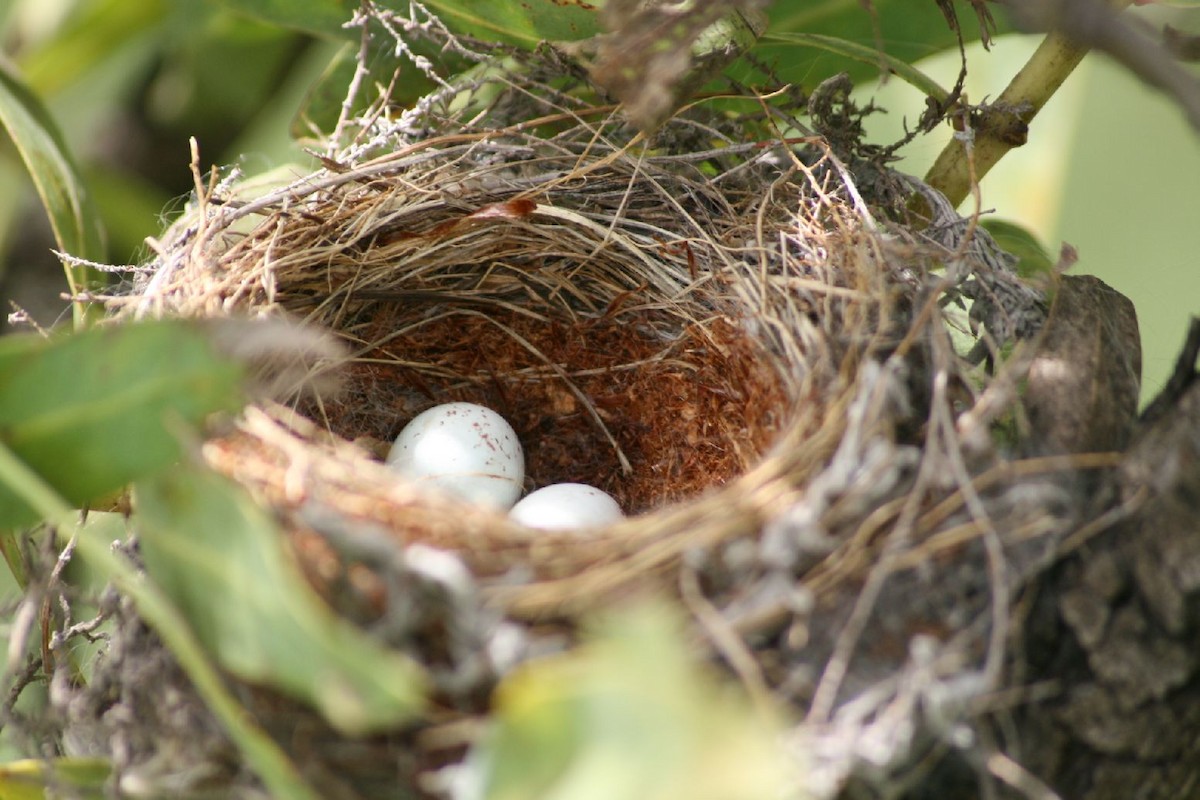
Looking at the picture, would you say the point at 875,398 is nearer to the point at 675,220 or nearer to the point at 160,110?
the point at 675,220

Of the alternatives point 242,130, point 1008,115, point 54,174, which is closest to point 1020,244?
point 1008,115

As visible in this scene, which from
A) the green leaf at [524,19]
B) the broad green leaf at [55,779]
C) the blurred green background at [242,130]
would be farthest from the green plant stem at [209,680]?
Result: the blurred green background at [242,130]

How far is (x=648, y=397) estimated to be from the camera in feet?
4.63

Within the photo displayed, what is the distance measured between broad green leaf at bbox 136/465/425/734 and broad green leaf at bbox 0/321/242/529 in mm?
37

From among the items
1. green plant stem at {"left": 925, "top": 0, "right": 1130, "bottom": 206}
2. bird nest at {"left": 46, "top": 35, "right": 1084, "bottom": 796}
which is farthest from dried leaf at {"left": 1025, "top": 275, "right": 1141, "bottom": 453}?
green plant stem at {"left": 925, "top": 0, "right": 1130, "bottom": 206}

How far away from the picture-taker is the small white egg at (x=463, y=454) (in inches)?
49.7

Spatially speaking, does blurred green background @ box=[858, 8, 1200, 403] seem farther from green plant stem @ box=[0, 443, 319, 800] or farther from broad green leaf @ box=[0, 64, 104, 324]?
green plant stem @ box=[0, 443, 319, 800]

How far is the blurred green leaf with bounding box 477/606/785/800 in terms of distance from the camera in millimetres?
529

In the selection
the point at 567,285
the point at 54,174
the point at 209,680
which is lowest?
the point at 54,174

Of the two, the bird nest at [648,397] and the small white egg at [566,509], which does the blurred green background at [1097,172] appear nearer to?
the bird nest at [648,397]

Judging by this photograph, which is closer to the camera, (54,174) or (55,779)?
(55,779)

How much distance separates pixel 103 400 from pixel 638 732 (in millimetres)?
467

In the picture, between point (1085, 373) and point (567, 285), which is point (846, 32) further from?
point (1085, 373)

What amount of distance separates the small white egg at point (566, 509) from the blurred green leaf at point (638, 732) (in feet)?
1.84
